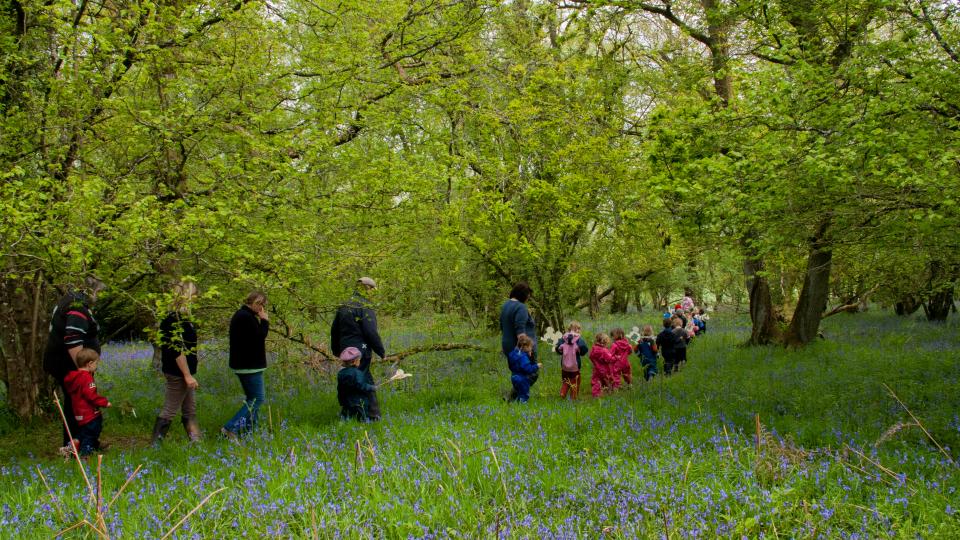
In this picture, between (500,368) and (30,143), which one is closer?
(30,143)

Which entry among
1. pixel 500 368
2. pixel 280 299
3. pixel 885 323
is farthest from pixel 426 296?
pixel 885 323

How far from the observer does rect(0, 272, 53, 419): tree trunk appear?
297 inches

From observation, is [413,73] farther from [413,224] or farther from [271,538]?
[271,538]

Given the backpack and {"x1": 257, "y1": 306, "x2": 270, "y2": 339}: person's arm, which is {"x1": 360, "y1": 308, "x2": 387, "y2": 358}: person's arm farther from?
the backpack

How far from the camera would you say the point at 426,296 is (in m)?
13.1

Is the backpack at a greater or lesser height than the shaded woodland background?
lesser

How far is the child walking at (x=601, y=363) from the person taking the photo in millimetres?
9219

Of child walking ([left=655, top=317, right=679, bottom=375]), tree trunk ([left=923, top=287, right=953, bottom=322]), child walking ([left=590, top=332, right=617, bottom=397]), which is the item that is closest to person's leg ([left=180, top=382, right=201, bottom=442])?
child walking ([left=590, top=332, right=617, bottom=397])

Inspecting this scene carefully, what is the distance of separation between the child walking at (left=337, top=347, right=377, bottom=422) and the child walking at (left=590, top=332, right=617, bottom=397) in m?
3.66

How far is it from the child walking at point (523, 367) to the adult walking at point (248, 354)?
332 centimetres

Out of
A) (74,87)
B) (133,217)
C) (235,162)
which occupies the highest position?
(74,87)

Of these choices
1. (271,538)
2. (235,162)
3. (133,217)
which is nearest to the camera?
(271,538)

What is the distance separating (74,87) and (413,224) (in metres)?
4.45

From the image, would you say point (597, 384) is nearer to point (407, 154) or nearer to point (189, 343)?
point (407, 154)
